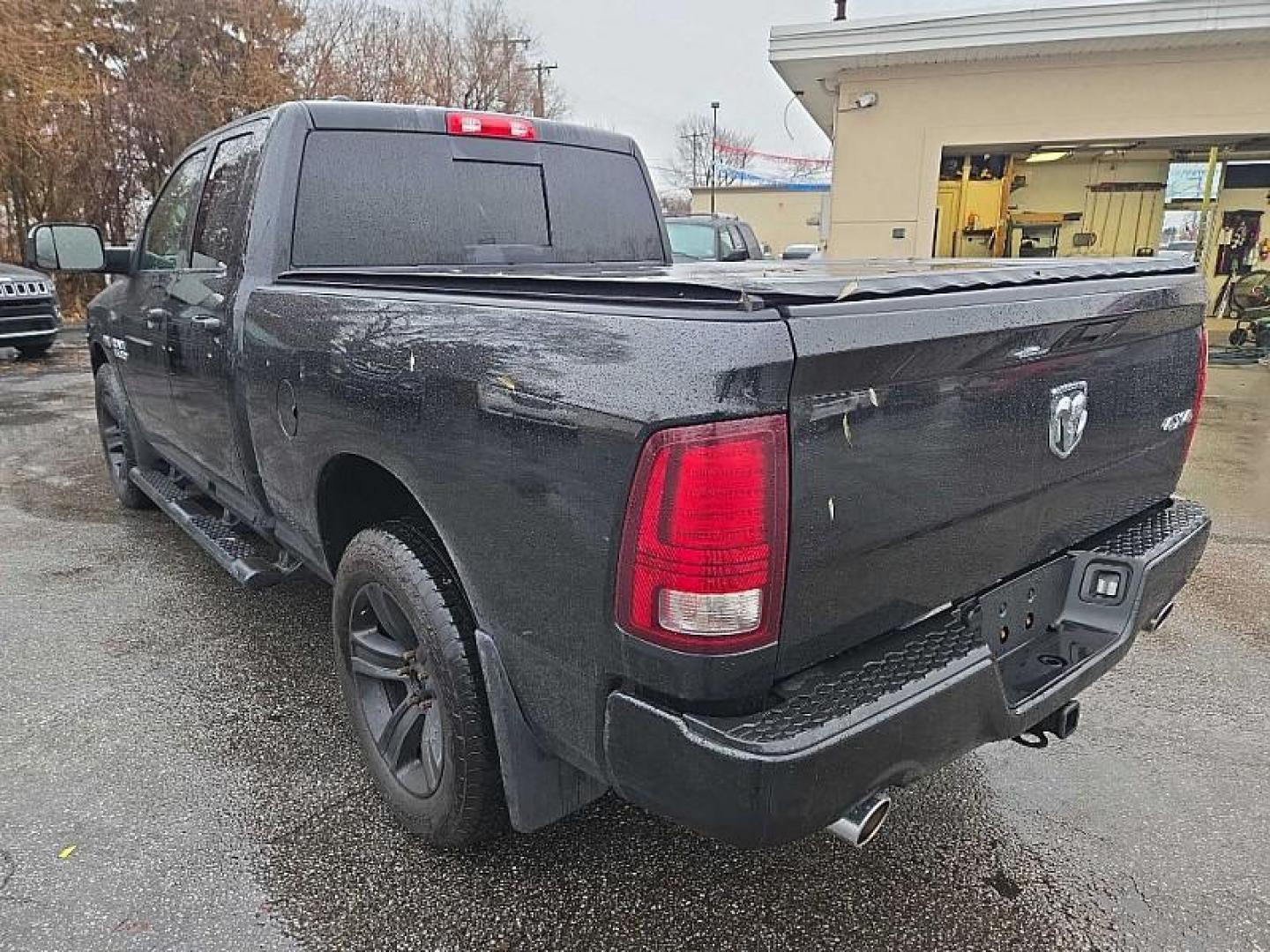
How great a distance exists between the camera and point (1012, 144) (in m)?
12.5

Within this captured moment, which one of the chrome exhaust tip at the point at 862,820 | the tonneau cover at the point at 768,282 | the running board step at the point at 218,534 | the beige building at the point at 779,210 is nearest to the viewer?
the tonneau cover at the point at 768,282

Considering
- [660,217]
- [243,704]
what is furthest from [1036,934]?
[660,217]

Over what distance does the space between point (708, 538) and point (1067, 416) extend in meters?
1.04

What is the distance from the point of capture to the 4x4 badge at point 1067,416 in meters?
1.97

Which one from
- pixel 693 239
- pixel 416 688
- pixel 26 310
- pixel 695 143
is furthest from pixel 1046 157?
pixel 695 143

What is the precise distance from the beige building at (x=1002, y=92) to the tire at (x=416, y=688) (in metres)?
9.80

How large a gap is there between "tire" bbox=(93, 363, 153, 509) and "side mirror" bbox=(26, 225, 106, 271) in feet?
2.46

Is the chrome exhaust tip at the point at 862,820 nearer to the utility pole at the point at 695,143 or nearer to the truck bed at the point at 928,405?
the truck bed at the point at 928,405

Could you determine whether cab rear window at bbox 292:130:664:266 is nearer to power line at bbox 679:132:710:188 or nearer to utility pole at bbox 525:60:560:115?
utility pole at bbox 525:60:560:115

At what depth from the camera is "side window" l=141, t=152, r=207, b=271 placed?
3.78m

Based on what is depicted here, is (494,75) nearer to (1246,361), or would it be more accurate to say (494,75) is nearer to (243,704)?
(1246,361)

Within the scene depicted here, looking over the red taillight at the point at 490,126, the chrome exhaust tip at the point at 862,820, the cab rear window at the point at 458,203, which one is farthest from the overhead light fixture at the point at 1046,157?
the chrome exhaust tip at the point at 862,820

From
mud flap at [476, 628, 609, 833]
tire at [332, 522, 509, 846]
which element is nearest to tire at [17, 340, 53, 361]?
tire at [332, 522, 509, 846]

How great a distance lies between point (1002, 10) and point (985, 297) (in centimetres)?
1176
